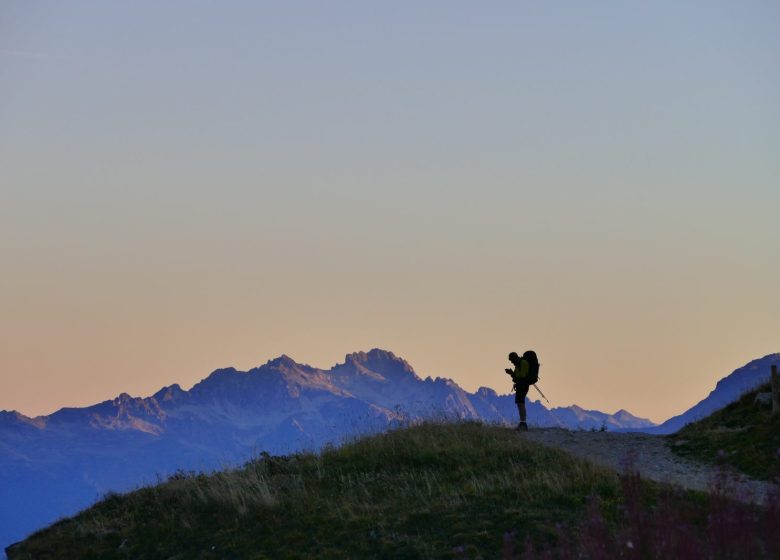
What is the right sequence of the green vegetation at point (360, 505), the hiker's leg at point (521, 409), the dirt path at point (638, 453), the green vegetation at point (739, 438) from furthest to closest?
1. the hiker's leg at point (521, 409)
2. the green vegetation at point (739, 438)
3. the dirt path at point (638, 453)
4. the green vegetation at point (360, 505)

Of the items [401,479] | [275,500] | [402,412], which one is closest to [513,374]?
[402,412]

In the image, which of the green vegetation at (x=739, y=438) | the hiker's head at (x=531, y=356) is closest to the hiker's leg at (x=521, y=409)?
the hiker's head at (x=531, y=356)

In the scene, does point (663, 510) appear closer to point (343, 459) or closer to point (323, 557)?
point (323, 557)

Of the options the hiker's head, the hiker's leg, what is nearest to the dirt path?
the hiker's leg

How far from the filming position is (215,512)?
88.4 feet

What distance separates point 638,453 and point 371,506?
9.72 m

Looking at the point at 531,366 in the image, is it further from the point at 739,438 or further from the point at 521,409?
the point at 739,438

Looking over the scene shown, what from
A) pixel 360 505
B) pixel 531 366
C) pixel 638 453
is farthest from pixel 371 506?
pixel 531 366

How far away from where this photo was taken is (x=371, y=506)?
83.1ft

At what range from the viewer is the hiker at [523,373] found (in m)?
36.3

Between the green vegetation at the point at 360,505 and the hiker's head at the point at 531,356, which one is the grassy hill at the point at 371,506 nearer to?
the green vegetation at the point at 360,505

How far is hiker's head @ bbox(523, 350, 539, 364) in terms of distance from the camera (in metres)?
36.5

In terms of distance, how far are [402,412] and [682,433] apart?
8504mm

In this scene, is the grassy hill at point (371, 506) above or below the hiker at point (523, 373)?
below
